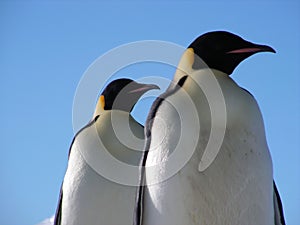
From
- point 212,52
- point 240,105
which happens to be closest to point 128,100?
point 212,52

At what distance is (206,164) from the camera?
3182 mm

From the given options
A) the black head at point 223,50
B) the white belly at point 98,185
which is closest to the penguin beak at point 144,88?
the white belly at point 98,185

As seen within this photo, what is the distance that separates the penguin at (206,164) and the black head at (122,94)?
7.31ft

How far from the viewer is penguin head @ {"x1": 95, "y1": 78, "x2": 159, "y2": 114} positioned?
566cm

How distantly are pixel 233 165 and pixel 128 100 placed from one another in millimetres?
2645

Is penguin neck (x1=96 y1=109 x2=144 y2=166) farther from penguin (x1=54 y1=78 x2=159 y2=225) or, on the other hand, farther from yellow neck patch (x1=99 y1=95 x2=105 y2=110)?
yellow neck patch (x1=99 y1=95 x2=105 y2=110)

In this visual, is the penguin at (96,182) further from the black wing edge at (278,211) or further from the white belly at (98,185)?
the black wing edge at (278,211)

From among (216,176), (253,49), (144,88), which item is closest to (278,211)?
(216,176)

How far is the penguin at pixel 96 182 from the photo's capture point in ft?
16.0

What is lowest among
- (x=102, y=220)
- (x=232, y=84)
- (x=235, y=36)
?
(x=102, y=220)

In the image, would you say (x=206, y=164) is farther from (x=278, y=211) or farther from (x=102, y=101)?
→ (x=102, y=101)

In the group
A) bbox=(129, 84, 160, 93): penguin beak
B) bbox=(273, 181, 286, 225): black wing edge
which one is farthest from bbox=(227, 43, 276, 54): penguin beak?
bbox=(129, 84, 160, 93): penguin beak

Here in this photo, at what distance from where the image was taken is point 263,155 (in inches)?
128

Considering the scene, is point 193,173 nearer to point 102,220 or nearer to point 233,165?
point 233,165
